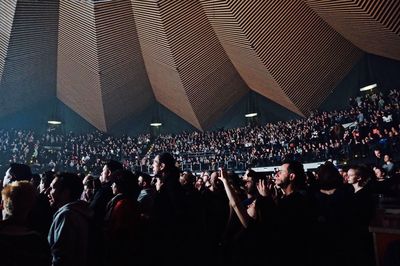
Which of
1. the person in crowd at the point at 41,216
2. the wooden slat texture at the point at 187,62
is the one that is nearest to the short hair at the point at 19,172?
the person in crowd at the point at 41,216

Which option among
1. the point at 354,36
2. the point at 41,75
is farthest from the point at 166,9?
the point at 41,75

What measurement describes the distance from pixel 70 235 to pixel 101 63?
15012mm

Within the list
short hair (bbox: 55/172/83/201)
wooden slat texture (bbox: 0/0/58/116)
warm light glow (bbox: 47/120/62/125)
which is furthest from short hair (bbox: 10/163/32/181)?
warm light glow (bbox: 47/120/62/125)

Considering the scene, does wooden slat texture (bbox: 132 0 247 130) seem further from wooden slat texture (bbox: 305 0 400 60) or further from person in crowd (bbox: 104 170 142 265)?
person in crowd (bbox: 104 170 142 265)

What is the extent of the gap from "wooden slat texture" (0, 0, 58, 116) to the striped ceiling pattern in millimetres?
47

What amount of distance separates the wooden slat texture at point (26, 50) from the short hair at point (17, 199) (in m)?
14.4

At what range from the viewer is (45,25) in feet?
49.1

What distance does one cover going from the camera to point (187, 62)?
16.0 m

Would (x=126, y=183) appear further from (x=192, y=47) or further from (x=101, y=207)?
(x=192, y=47)

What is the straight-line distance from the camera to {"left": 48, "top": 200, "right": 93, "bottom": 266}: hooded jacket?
2031 mm

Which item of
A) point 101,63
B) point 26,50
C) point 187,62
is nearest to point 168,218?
point 187,62

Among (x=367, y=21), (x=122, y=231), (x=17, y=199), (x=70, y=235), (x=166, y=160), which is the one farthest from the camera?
(x=367, y=21)

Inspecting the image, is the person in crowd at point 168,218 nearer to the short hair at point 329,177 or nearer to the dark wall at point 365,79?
the short hair at point 329,177

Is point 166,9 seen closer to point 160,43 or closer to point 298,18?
point 160,43
